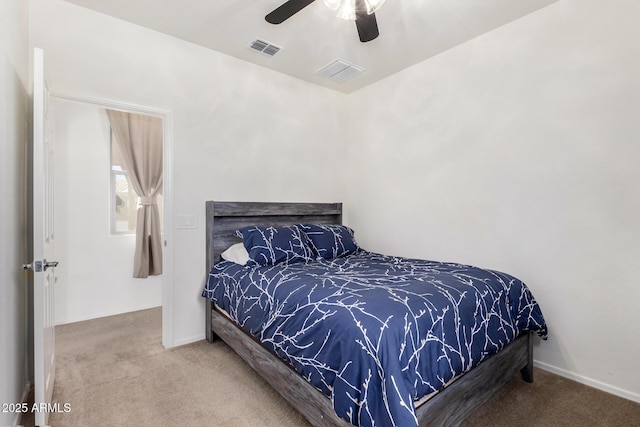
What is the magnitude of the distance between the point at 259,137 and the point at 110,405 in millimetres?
2445

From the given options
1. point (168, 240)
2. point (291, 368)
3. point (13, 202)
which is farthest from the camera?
point (168, 240)

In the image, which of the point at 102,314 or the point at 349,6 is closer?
the point at 349,6

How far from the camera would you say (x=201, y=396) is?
2.03m

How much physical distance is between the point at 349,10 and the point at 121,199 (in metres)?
3.25

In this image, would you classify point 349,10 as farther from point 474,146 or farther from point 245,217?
point 245,217

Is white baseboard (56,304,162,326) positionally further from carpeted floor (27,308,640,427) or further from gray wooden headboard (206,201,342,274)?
gray wooden headboard (206,201,342,274)

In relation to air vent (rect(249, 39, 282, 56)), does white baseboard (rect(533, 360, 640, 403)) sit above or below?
below

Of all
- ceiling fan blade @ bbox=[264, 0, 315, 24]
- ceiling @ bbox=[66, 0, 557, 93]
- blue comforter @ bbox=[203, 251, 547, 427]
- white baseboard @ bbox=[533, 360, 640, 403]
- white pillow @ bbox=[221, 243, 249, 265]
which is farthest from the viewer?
white pillow @ bbox=[221, 243, 249, 265]

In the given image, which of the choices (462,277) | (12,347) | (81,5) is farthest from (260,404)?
(81,5)

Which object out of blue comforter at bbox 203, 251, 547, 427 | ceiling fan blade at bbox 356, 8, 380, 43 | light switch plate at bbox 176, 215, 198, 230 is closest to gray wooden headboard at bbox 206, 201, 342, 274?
light switch plate at bbox 176, 215, 198, 230

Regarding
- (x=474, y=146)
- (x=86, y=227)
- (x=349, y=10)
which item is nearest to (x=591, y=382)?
(x=474, y=146)

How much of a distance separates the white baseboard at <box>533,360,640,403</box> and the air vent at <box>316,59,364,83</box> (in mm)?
3083

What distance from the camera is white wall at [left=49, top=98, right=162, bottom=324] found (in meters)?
3.20

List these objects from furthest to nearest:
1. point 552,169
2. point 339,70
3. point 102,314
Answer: point 102,314, point 339,70, point 552,169
